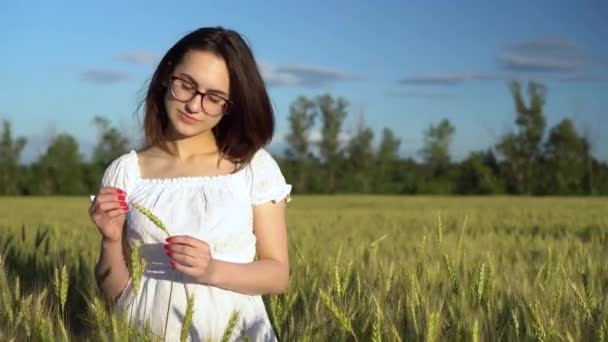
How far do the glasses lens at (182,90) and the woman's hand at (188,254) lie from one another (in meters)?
0.47

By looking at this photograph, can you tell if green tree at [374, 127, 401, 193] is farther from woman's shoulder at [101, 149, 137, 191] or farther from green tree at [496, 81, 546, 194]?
woman's shoulder at [101, 149, 137, 191]

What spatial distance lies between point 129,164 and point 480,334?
98 cm

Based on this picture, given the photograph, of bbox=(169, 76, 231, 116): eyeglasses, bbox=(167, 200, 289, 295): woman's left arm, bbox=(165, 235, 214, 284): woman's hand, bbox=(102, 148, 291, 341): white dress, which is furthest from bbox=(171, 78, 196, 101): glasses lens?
bbox=(165, 235, 214, 284): woman's hand

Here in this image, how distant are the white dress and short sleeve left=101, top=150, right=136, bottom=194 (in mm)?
43

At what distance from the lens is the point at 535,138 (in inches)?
1303

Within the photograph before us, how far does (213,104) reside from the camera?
1945 mm

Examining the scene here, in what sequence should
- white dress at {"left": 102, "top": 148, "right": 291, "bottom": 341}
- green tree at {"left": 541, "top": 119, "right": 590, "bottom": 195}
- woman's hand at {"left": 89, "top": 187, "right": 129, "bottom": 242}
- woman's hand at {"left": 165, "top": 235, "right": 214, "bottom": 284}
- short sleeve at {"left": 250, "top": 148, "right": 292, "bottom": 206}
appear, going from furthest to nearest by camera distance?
green tree at {"left": 541, "top": 119, "right": 590, "bottom": 195}
short sleeve at {"left": 250, "top": 148, "right": 292, "bottom": 206}
white dress at {"left": 102, "top": 148, "right": 291, "bottom": 341}
woman's hand at {"left": 89, "top": 187, "right": 129, "bottom": 242}
woman's hand at {"left": 165, "top": 235, "right": 214, "bottom": 284}

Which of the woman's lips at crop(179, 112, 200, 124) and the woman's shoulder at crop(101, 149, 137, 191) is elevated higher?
the woman's lips at crop(179, 112, 200, 124)

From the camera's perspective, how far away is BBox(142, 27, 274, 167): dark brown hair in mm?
1997

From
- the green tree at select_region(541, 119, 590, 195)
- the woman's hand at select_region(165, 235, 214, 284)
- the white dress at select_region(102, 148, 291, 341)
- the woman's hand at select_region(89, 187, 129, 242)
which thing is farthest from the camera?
the green tree at select_region(541, 119, 590, 195)

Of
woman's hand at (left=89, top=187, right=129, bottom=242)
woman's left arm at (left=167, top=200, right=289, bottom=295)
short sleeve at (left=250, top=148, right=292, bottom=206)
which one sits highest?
short sleeve at (left=250, top=148, right=292, bottom=206)

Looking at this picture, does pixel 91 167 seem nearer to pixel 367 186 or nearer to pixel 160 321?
pixel 367 186

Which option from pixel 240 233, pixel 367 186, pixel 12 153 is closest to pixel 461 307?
→ pixel 240 233

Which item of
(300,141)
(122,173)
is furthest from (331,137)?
(122,173)
